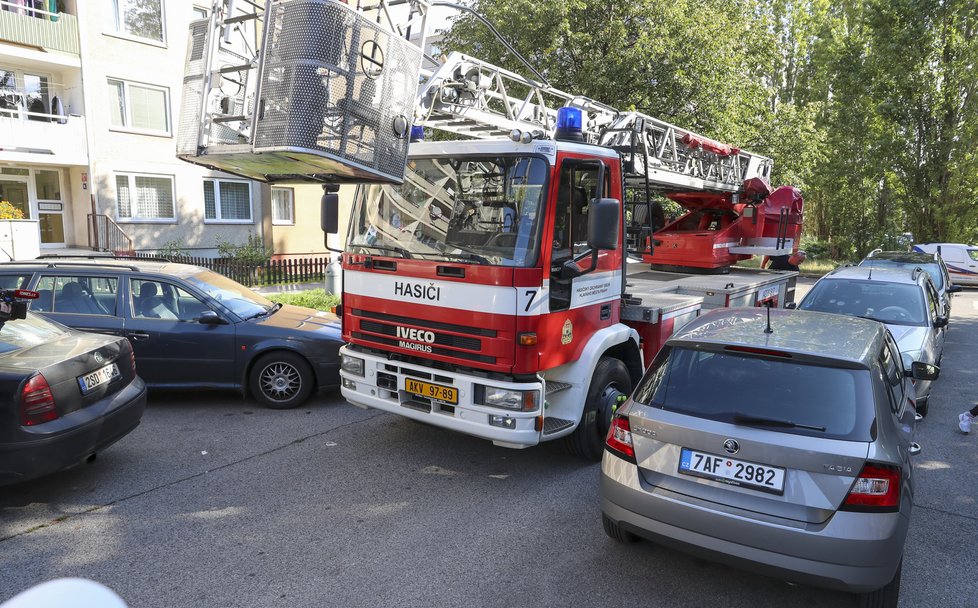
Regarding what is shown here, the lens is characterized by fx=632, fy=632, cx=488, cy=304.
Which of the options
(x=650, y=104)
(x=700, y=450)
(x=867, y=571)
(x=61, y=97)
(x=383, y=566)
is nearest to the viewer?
(x=867, y=571)

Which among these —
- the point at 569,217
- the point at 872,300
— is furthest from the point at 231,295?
the point at 872,300

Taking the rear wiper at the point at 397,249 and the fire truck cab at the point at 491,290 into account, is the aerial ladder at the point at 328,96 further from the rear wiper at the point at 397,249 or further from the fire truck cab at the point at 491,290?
the rear wiper at the point at 397,249

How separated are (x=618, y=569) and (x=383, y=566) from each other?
1447 millimetres

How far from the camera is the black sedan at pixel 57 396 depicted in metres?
4.17

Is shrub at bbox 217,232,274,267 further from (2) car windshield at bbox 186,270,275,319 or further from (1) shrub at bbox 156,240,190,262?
(2) car windshield at bbox 186,270,275,319

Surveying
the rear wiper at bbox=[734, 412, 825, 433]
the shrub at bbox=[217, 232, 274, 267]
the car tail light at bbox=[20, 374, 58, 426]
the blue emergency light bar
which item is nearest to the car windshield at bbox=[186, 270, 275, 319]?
the car tail light at bbox=[20, 374, 58, 426]

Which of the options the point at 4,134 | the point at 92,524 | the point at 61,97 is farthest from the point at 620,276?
the point at 61,97

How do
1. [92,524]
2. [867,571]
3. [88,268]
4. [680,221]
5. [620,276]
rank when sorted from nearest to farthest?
1. [867,571]
2. [92,524]
3. [620,276]
4. [88,268]
5. [680,221]

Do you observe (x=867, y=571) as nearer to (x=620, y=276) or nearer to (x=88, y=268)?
(x=620, y=276)

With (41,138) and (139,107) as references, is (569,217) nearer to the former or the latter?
(41,138)

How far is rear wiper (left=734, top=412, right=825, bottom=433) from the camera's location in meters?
3.27

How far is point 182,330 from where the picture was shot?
6891 millimetres

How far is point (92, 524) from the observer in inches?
172

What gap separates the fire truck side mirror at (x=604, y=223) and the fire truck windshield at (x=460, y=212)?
0.40 meters
